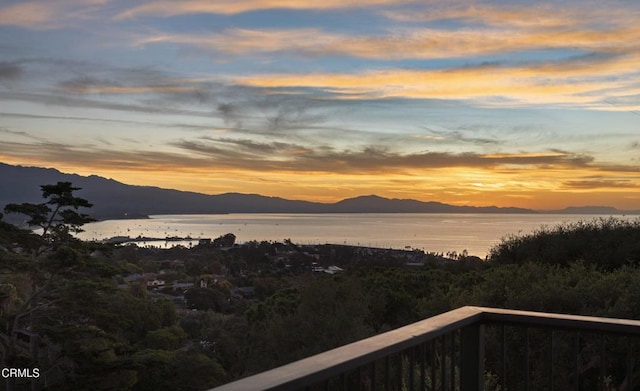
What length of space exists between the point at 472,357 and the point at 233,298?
68.0 ft

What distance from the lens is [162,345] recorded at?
21.2 metres

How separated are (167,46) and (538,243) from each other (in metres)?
8.96

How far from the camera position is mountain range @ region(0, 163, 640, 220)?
2812 centimetres

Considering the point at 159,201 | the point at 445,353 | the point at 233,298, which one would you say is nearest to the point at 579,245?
the point at 445,353

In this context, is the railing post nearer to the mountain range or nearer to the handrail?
the handrail

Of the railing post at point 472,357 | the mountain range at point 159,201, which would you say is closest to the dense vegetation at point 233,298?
the mountain range at point 159,201

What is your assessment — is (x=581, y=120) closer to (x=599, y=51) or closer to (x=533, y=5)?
(x=599, y=51)

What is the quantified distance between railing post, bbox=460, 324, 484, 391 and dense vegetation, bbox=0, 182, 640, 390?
4.56 m

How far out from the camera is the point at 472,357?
7.29 ft

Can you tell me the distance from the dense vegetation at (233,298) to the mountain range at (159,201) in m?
2.62

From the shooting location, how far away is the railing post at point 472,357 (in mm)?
2207

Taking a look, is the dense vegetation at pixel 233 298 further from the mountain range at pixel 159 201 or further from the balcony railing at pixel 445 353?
the balcony railing at pixel 445 353

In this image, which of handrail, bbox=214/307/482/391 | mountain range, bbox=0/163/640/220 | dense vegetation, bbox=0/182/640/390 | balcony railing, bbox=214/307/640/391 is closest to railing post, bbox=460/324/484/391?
→ balcony railing, bbox=214/307/640/391

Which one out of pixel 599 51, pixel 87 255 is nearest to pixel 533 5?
pixel 599 51
